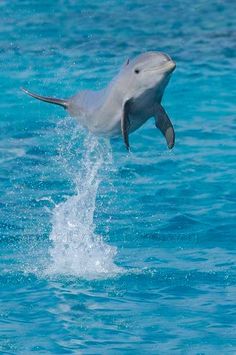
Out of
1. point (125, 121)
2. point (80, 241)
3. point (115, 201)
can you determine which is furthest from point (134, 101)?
point (115, 201)

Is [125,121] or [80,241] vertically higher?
[125,121]

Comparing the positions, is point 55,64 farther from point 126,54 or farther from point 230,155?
point 230,155

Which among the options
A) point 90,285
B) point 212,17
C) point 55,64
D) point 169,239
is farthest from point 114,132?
point 212,17

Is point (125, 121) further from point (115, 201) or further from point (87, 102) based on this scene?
point (115, 201)

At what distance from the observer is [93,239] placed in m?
9.02

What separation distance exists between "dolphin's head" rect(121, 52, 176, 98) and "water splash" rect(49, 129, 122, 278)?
1538 millimetres

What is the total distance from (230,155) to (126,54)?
12.7 feet

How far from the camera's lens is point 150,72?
7.12 meters

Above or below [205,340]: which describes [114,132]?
above

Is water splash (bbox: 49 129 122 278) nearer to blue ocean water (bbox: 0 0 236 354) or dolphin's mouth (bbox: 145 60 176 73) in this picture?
blue ocean water (bbox: 0 0 236 354)

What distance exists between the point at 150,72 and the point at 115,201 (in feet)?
10.4

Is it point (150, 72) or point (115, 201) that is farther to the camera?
point (115, 201)

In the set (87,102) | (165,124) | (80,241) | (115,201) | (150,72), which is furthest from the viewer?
(115,201)

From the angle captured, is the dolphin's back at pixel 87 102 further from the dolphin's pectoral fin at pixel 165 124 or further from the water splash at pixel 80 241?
the water splash at pixel 80 241
